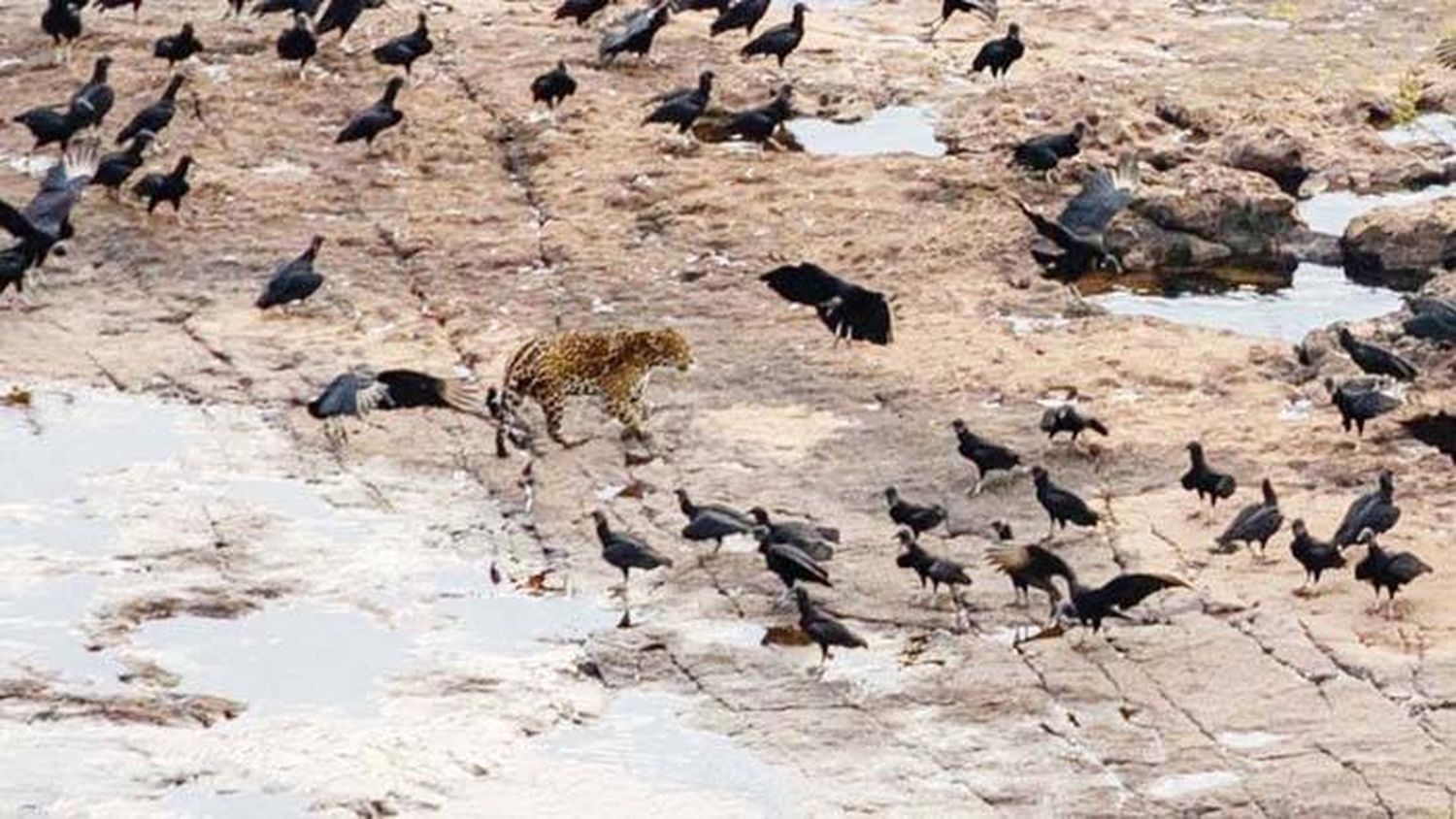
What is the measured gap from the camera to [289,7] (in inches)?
1063

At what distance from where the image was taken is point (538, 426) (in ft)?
66.4

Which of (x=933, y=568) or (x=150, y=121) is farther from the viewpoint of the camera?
(x=150, y=121)

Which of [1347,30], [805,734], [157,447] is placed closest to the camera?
[805,734]

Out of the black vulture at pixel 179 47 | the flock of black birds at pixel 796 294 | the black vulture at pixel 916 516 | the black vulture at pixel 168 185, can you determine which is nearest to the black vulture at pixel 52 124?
the flock of black birds at pixel 796 294

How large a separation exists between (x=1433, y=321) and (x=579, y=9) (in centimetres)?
967

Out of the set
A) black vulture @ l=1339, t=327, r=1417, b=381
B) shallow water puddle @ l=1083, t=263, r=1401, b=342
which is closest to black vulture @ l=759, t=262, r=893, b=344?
shallow water puddle @ l=1083, t=263, r=1401, b=342

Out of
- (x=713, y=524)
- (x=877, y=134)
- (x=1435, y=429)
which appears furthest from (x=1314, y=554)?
(x=877, y=134)

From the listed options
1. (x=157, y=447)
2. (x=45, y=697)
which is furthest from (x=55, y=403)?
(x=45, y=697)

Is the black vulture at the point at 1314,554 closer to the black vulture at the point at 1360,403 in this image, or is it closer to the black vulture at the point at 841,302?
the black vulture at the point at 1360,403

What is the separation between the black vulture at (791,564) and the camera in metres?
17.0

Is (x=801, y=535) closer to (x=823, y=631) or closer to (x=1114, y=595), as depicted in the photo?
(x=823, y=631)

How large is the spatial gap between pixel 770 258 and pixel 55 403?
Result: 5003 millimetres

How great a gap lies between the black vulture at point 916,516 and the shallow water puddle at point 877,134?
7393 mm

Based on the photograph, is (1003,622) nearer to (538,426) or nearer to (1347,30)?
(538,426)
